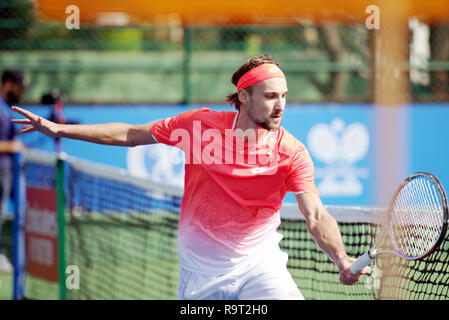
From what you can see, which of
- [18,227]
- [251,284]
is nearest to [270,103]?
[251,284]

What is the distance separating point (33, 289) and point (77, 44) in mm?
5689

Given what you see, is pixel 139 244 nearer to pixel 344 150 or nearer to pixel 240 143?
pixel 344 150

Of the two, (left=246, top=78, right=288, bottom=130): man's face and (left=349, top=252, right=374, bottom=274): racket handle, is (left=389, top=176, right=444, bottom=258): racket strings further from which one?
(left=246, top=78, right=288, bottom=130): man's face

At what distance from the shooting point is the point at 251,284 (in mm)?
3350

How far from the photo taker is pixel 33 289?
6.58 m

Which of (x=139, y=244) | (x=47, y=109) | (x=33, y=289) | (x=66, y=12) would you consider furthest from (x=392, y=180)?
(x=66, y=12)

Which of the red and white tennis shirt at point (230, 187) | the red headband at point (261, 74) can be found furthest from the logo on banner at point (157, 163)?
the red headband at point (261, 74)

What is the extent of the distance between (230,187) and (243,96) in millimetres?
420

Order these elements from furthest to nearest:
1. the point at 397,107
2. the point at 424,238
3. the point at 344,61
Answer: the point at 344,61
the point at 397,107
the point at 424,238

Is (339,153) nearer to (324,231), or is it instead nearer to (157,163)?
(157,163)

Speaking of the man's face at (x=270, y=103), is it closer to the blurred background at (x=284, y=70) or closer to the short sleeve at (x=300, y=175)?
the short sleeve at (x=300, y=175)

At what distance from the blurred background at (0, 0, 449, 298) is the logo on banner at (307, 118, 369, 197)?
1cm

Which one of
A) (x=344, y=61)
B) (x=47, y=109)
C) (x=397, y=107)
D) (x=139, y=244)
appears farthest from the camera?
(x=344, y=61)
